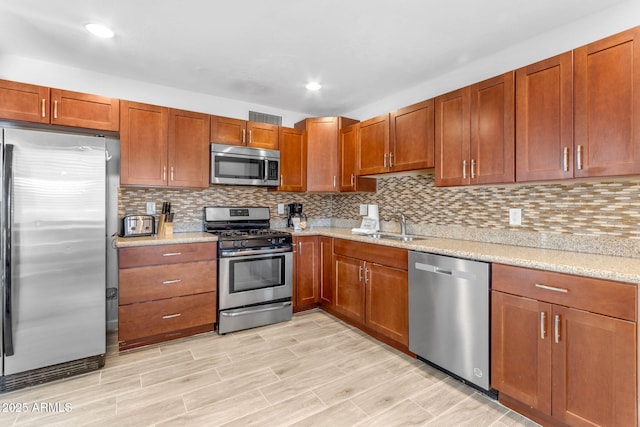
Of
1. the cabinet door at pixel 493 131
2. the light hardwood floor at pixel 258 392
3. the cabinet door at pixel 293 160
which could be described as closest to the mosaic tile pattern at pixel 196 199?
the cabinet door at pixel 293 160

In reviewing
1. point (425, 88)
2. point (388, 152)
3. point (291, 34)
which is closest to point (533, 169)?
point (388, 152)

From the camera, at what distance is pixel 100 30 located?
2.19 metres

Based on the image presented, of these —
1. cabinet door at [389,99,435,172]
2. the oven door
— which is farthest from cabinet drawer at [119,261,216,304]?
cabinet door at [389,99,435,172]

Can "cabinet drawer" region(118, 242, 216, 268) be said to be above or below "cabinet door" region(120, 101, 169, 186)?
below

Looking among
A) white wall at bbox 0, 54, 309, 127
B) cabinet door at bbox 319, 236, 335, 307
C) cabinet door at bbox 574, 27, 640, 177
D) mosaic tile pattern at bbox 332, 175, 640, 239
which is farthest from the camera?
cabinet door at bbox 319, 236, 335, 307

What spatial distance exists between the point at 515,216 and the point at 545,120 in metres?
0.76

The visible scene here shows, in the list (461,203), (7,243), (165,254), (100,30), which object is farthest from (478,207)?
(7,243)

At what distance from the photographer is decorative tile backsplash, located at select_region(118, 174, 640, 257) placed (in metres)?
1.92

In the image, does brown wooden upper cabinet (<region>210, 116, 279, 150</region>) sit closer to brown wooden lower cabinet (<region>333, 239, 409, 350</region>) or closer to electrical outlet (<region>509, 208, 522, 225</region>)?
brown wooden lower cabinet (<region>333, 239, 409, 350</region>)

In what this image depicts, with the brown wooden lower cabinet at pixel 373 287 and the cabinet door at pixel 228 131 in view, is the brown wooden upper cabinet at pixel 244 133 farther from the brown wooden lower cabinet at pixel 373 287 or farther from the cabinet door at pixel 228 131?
the brown wooden lower cabinet at pixel 373 287

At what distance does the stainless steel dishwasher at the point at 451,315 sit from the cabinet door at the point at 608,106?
0.85m

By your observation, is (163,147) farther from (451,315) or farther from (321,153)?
(451,315)

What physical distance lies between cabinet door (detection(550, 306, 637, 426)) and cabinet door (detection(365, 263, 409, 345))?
1.04 m

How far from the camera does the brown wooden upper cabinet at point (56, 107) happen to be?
2.36 metres
